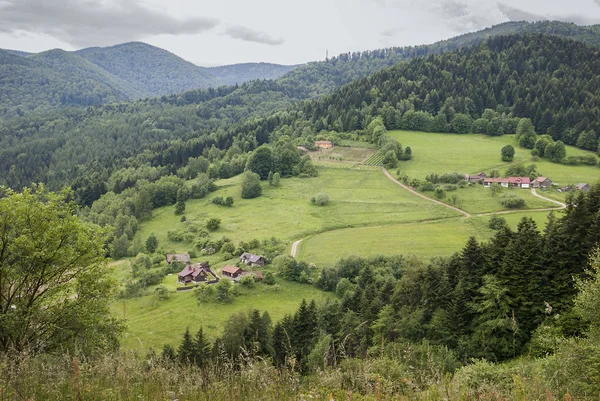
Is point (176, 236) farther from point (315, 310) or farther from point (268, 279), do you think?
point (315, 310)

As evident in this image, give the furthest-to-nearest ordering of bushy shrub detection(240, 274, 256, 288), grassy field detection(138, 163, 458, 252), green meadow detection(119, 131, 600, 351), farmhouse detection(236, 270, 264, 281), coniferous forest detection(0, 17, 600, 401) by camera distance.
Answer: grassy field detection(138, 163, 458, 252), farmhouse detection(236, 270, 264, 281), bushy shrub detection(240, 274, 256, 288), green meadow detection(119, 131, 600, 351), coniferous forest detection(0, 17, 600, 401)

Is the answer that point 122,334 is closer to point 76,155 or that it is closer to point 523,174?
point 523,174

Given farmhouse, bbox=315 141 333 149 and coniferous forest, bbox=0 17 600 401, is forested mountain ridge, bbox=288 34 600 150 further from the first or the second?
farmhouse, bbox=315 141 333 149

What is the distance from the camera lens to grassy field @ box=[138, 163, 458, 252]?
70.6 meters

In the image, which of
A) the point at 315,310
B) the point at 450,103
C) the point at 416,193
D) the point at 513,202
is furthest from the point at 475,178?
the point at 315,310

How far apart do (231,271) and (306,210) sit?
86.1 feet

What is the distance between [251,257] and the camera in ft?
195

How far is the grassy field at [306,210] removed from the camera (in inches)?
2781

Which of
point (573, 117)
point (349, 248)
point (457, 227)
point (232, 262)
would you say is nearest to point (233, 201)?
point (232, 262)

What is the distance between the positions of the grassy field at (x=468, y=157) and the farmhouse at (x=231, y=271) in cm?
4865

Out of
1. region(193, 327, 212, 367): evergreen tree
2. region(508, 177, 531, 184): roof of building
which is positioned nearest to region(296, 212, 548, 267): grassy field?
region(508, 177, 531, 184): roof of building

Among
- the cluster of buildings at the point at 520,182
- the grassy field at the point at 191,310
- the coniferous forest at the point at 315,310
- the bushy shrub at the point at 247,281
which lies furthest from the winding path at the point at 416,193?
the bushy shrub at the point at 247,281

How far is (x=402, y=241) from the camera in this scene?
60875mm

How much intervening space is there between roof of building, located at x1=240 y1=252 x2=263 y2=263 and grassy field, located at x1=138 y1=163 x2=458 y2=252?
7.21 metres
